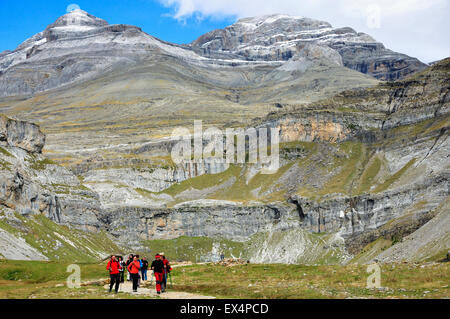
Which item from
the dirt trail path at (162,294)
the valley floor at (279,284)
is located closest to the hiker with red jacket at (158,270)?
the dirt trail path at (162,294)

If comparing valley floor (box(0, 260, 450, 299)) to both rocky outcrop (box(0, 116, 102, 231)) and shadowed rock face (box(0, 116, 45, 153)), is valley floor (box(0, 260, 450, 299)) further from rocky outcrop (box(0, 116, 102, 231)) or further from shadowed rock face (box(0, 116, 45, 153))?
shadowed rock face (box(0, 116, 45, 153))

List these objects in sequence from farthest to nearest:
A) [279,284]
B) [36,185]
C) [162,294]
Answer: [36,185]
[279,284]
[162,294]

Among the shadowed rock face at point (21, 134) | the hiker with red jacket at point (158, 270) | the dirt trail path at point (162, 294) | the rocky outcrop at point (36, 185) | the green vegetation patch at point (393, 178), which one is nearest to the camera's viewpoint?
the dirt trail path at point (162, 294)

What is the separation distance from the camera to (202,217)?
180 metres

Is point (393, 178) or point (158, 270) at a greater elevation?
point (393, 178)

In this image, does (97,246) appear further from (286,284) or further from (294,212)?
(286,284)

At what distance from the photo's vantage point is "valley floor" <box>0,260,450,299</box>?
3384cm

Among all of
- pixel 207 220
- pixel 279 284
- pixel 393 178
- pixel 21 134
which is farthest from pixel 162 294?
pixel 207 220

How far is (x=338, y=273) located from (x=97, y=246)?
10609 centimetres

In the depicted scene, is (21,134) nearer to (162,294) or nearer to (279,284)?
(162,294)

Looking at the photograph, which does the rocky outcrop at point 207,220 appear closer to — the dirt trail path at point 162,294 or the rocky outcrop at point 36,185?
the rocky outcrop at point 36,185

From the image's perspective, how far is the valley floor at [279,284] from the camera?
111 ft

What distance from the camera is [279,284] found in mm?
39000
